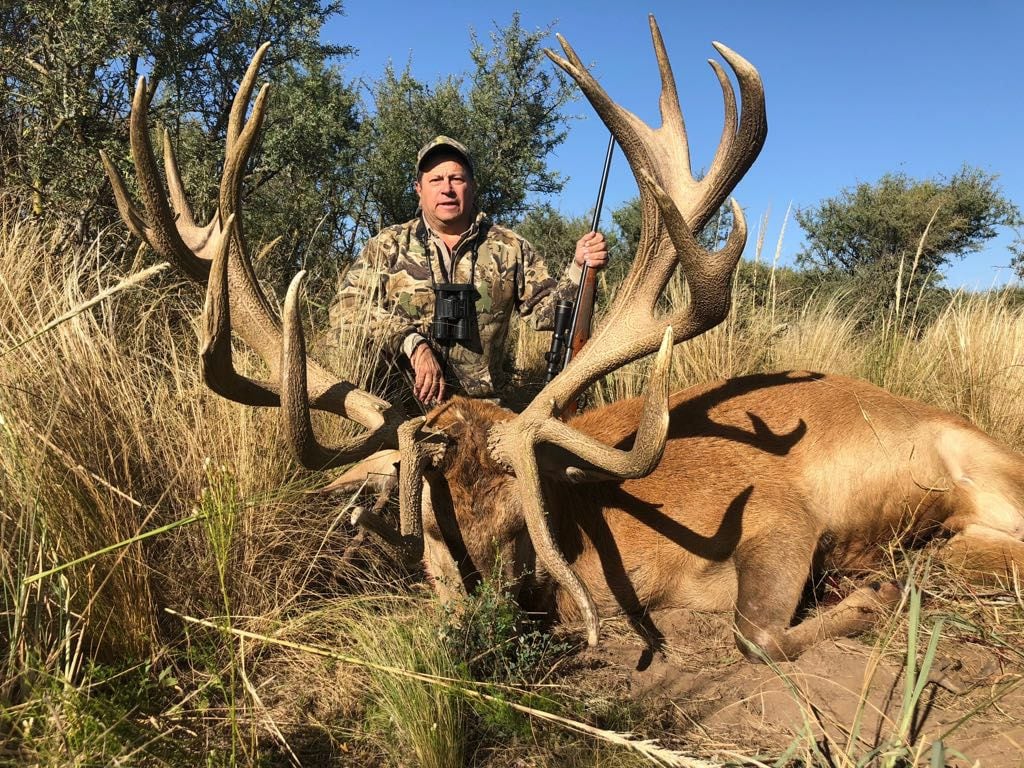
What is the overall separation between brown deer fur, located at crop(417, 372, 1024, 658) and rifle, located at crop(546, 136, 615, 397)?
1232 mm

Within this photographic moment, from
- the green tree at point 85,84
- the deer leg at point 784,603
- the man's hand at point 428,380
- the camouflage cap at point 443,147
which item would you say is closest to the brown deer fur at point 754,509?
the deer leg at point 784,603

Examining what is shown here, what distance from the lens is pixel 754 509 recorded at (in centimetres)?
316

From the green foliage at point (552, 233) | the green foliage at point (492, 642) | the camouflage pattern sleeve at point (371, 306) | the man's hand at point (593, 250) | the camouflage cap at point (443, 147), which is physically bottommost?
→ the green foliage at point (492, 642)

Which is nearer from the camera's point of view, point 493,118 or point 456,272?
point 456,272

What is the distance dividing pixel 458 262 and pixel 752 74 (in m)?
3.16

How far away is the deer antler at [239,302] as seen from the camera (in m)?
2.39

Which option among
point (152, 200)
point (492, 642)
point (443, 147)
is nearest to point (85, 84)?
point (443, 147)

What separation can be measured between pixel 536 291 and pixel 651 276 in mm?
2560

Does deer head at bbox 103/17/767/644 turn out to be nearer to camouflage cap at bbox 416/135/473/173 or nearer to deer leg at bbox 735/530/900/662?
deer leg at bbox 735/530/900/662

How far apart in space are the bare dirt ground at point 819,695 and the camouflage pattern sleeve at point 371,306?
98.2 inches

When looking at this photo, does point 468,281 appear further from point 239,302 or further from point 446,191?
point 239,302

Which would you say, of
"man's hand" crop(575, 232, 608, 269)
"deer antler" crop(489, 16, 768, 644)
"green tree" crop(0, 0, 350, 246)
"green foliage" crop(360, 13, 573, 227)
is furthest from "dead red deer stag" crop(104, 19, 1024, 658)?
"green foliage" crop(360, 13, 573, 227)

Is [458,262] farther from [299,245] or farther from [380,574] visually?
[299,245]

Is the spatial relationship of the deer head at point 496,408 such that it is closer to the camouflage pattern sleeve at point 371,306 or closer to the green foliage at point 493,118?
the camouflage pattern sleeve at point 371,306
